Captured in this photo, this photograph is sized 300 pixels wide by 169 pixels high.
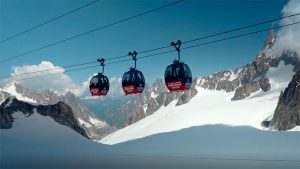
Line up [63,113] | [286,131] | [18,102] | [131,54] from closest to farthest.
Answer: [131,54] < [18,102] < [63,113] < [286,131]

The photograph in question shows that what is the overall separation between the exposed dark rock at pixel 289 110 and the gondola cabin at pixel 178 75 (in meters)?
121

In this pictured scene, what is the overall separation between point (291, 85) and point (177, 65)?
455ft

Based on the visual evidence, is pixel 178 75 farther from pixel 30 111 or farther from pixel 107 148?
pixel 30 111

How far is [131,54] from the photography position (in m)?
29.8

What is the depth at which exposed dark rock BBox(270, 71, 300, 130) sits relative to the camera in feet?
472


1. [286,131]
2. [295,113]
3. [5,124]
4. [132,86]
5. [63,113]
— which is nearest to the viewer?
[132,86]

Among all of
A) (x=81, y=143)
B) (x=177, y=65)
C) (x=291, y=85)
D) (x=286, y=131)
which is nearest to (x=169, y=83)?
(x=177, y=65)

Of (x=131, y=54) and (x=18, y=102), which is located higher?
(x=18, y=102)

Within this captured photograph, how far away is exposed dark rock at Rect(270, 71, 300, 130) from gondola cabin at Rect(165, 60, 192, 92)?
121 metres

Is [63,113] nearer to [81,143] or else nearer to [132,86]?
[81,143]

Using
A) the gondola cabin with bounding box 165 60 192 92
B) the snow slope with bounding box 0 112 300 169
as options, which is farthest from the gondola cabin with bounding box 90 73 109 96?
the snow slope with bounding box 0 112 300 169

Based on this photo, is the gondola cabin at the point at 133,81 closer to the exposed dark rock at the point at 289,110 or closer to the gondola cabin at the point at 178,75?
the gondola cabin at the point at 178,75

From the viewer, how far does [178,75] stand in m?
30.1

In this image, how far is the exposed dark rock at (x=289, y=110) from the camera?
14388 centimetres
